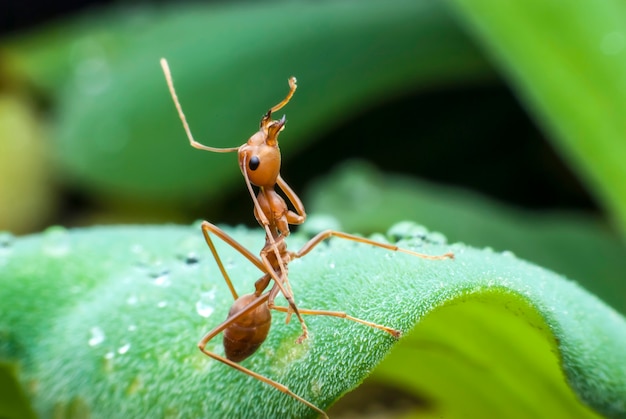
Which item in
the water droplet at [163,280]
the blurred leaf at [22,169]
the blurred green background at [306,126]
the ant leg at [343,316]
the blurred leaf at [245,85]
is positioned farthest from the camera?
the blurred leaf at [22,169]

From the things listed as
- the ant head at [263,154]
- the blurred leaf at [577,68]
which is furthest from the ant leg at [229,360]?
the blurred leaf at [577,68]

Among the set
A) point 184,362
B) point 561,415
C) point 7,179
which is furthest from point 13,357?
point 7,179

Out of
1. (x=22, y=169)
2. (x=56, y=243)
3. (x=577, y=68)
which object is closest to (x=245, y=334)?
(x=56, y=243)

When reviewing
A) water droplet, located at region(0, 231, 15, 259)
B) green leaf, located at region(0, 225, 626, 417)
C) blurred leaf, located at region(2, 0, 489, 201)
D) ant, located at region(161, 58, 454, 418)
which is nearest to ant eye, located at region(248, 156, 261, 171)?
ant, located at region(161, 58, 454, 418)

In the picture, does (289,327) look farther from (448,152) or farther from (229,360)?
(448,152)

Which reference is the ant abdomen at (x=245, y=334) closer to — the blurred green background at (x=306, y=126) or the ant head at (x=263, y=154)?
the ant head at (x=263, y=154)

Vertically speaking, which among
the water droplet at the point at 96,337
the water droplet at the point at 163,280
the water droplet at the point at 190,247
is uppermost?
the water droplet at the point at 190,247
